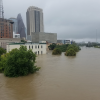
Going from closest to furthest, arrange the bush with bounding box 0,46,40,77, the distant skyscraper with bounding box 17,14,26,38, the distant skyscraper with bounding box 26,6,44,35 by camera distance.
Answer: the bush with bounding box 0,46,40,77 < the distant skyscraper with bounding box 17,14,26,38 < the distant skyscraper with bounding box 26,6,44,35

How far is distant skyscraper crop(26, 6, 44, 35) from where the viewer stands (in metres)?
125

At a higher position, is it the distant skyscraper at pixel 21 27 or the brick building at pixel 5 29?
the distant skyscraper at pixel 21 27

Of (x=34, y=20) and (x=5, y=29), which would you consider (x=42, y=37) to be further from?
(x=5, y=29)

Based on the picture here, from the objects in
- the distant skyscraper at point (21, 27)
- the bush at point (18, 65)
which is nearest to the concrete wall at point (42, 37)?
the distant skyscraper at point (21, 27)

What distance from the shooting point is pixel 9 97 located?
6.57m

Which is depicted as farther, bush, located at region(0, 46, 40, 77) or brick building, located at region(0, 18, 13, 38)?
brick building, located at region(0, 18, 13, 38)

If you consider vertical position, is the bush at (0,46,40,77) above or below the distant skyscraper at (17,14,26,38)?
below


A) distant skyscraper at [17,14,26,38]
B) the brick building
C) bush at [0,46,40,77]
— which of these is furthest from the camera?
distant skyscraper at [17,14,26,38]

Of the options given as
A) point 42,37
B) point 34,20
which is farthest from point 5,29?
point 34,20

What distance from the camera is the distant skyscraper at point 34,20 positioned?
125 metres

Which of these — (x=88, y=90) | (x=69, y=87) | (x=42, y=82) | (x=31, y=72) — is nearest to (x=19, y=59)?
(x=31, y=72)

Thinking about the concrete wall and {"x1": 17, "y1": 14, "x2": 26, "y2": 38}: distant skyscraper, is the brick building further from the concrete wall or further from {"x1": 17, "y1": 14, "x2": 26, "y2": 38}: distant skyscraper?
{"x1": 17, "y1": 14, "x2": 26, "y2": 38}: distant skyscraper

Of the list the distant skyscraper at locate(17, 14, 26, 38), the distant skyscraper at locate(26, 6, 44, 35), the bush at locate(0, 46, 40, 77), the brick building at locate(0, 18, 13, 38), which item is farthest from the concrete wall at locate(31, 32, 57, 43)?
the bush at locate(0, 46, 40, 77)

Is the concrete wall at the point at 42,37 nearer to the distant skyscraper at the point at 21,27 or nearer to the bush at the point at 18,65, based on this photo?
the distant skyscraper at the point at 21,27
